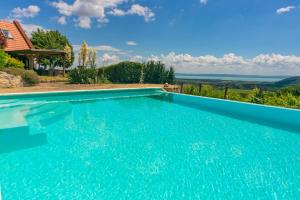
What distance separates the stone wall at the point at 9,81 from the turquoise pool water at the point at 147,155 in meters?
4.25

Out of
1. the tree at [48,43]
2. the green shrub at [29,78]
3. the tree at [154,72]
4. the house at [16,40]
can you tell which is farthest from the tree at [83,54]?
the tree at [48,43]

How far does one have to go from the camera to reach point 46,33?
2673 centimetres

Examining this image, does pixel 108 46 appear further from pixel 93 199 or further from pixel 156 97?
pixel 93 199

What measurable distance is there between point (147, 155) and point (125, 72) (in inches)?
572

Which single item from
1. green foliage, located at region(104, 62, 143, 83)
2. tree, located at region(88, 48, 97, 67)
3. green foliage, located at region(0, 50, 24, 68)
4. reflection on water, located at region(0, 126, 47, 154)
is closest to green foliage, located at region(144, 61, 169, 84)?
green foliage, located at region(104, 62, 143, 83)

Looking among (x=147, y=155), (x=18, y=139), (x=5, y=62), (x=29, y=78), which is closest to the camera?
(x=147, y=155)

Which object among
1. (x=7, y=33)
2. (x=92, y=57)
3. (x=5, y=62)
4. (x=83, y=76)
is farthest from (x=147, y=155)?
(x=7, y=33)

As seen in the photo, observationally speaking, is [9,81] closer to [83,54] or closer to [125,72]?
[83,54]

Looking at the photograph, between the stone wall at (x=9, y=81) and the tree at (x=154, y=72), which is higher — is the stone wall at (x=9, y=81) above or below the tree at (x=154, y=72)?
below

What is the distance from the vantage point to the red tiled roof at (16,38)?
2044 centimetres

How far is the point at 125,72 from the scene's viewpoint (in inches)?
716

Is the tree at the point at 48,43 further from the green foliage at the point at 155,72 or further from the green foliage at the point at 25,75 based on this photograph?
the green foliage at the point at 155,72

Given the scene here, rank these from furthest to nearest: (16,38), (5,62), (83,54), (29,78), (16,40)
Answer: (16,38) < (16,40) < (83,54) < (5,62) < (29,78)

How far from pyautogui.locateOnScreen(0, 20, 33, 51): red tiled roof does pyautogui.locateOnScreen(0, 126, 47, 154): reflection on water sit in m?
18.5
